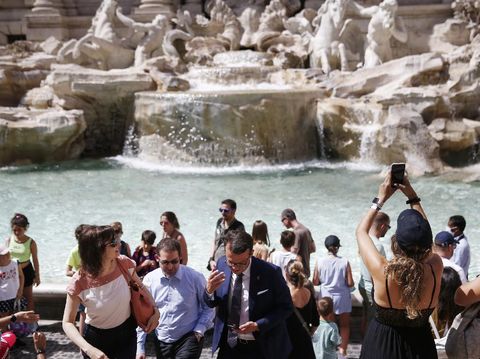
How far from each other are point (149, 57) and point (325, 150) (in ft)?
18.7

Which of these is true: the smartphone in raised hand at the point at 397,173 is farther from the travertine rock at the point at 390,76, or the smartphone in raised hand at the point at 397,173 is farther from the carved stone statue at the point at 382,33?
the carved stone statue at the point at 382,33

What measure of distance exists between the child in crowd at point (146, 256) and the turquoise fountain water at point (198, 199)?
180 cm

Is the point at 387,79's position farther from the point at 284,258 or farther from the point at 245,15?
the point at 284,258

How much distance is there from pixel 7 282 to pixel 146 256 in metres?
0.96

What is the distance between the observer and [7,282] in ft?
13.5

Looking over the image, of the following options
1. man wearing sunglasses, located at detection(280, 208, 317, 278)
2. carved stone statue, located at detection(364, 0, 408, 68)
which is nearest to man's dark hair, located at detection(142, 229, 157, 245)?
man wearing sunglasses, located at detection(280, 208, 317, 278)

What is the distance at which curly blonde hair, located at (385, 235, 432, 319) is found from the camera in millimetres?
2340

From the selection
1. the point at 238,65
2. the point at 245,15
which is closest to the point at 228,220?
the point at 238,65

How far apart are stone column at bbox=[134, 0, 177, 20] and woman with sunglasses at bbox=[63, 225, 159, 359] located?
1569cm

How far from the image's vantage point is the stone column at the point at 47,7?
1827 centimetres

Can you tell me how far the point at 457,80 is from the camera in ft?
39.5

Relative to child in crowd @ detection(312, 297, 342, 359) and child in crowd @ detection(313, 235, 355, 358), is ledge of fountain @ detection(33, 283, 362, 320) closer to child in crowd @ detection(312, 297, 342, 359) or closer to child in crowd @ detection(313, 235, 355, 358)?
child in crowd @ detection(313, 235, 355, 358)

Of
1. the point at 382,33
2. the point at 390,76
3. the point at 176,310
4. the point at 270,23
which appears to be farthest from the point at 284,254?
the point at 270,23

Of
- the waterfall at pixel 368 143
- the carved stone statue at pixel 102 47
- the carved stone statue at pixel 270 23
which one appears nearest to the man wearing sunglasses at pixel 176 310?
the waterfall at pixel 368 143
